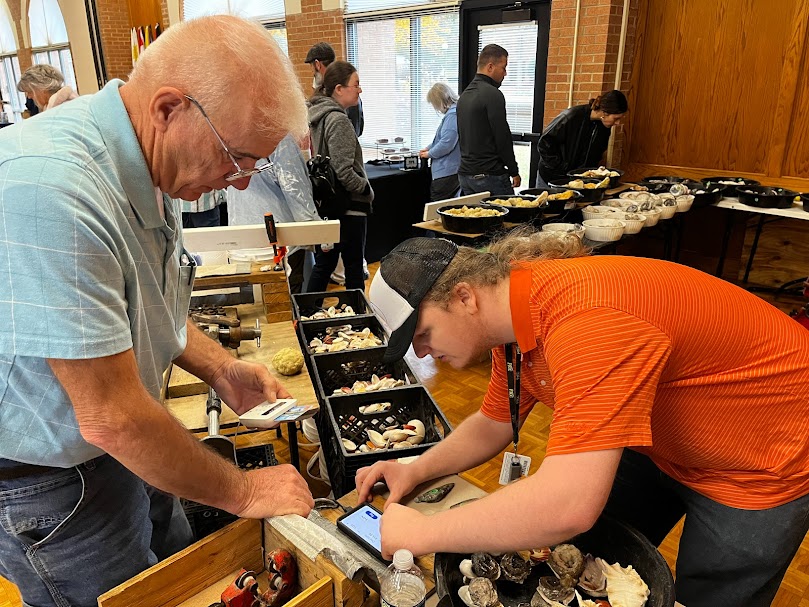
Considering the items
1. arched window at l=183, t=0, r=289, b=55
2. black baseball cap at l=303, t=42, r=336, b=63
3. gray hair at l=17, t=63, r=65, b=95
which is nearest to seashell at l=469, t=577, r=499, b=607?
black baseball cap at l=303, t=42, r=336, b=63

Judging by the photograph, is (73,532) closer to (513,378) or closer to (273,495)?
(273,495)

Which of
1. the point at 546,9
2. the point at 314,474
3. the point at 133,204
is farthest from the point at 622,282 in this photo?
the point at 546,9

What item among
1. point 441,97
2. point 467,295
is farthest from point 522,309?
point 441,97

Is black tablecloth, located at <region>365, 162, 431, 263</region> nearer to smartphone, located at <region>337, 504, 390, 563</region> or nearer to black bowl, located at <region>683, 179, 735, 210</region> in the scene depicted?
black bowl, located at <region>683, 179, 735, 210</region>

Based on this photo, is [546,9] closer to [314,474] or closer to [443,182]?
[443,182]

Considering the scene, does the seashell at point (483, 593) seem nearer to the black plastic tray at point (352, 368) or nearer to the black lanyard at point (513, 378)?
the black lanyard at point (513, 378)

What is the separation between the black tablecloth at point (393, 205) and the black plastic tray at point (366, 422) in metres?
3.49

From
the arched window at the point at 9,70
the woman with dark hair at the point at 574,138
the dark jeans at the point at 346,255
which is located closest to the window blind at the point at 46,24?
the arched window at the point at 9,70

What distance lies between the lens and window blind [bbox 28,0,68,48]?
1119 centimetres

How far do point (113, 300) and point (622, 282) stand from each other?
0.76 meters

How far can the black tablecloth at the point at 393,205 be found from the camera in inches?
204

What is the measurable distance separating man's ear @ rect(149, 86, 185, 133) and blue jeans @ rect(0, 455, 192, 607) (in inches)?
23.0

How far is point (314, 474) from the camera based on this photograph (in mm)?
2389

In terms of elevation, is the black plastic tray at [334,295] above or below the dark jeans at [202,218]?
below
